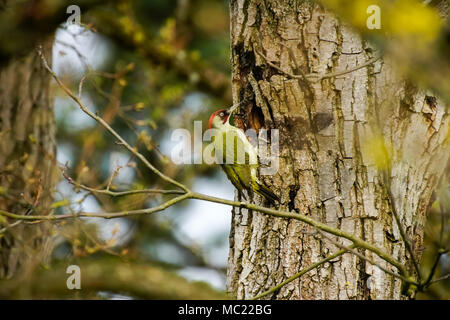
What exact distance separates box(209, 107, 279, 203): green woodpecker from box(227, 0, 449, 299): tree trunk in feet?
0.67

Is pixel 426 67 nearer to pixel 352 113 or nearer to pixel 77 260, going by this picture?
pixel 352 113

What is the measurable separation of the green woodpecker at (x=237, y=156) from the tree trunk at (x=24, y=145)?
1446 mm

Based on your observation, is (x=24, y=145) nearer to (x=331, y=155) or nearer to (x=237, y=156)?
(x=237, y=156)

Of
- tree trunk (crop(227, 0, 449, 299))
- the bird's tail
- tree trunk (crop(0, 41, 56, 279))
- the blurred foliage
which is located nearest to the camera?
the blurred foliage

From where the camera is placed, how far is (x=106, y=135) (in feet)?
24.6

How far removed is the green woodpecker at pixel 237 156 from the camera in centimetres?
329

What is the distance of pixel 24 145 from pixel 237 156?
1837mm

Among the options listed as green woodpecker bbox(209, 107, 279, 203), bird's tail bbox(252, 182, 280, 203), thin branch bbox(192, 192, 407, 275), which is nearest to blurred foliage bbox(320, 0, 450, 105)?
thin branch bbox(192, 192, 407, 275)

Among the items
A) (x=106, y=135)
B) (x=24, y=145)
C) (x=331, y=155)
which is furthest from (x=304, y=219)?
(x=106, y=135)

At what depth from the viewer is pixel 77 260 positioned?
12.4ft

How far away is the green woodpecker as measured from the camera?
329 centimetres

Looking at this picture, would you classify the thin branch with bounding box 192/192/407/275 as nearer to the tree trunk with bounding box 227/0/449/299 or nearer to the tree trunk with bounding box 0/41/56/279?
the tree trunk with bounding box 227/0/449/299

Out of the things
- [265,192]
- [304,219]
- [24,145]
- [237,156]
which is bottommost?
[304,219]
